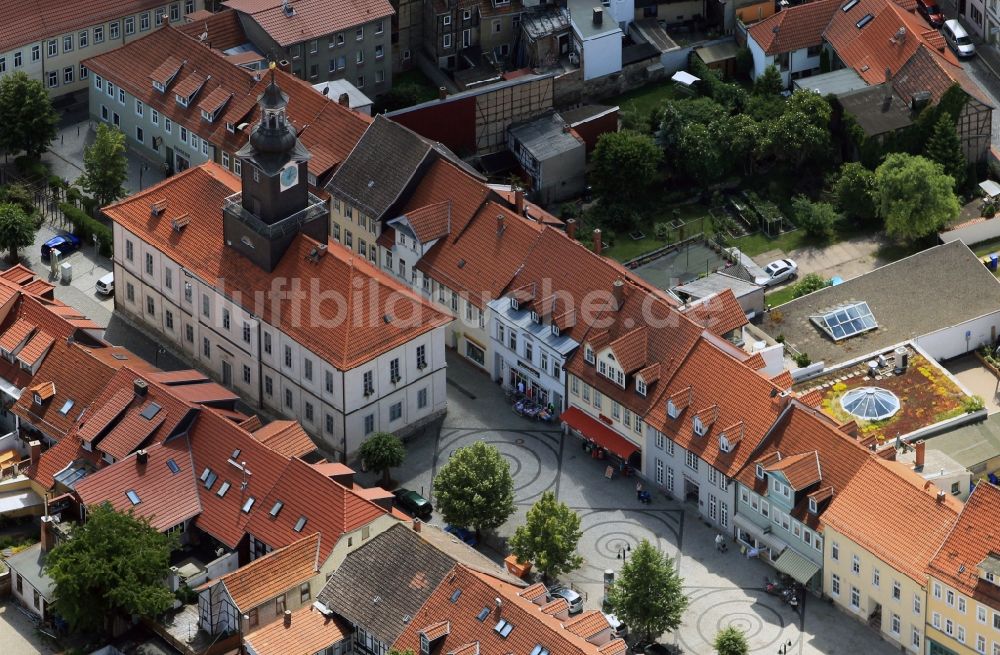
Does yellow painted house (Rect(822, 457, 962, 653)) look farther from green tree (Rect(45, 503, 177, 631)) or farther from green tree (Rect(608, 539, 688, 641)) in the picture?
green tree (Rect(45, 503, 177, 631))

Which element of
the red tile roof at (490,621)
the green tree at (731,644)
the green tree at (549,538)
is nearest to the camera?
the red tile roof at (490,621)

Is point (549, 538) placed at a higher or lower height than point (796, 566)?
higher

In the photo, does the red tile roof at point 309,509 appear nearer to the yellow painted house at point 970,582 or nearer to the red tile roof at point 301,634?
the red tile roof at point 301,634

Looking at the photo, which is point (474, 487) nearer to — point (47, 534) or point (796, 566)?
point (796, 566)

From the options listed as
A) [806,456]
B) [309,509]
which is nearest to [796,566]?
[806,456]

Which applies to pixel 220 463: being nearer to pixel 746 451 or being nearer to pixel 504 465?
pixel 504 465

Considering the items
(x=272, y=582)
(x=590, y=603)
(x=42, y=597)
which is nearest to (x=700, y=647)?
(x=590, y=603)

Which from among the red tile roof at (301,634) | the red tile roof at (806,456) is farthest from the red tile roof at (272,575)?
the red tile roof at (806,456)

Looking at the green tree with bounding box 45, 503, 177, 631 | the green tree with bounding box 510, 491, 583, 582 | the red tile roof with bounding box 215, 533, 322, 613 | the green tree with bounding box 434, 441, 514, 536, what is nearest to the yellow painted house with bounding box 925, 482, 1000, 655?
the green tree with bounding box 510, 491, 583, 582
